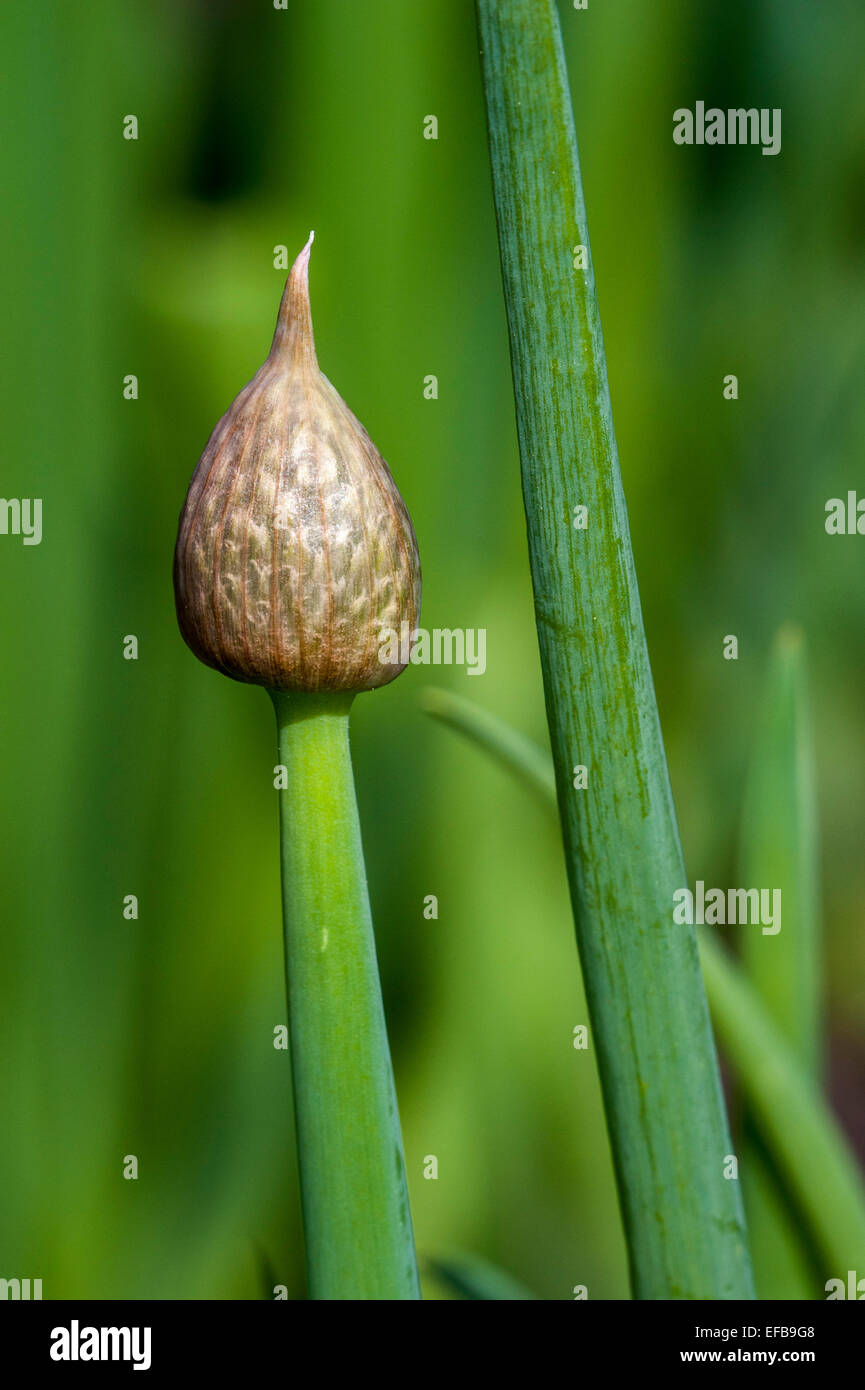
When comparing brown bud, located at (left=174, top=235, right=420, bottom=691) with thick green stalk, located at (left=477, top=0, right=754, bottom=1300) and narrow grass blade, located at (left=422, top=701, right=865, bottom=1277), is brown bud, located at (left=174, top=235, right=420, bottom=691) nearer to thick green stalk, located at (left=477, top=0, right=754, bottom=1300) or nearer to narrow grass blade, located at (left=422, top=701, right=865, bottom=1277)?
thick green stalk, located at (left=477, top=0, right=754, bottom=1300)

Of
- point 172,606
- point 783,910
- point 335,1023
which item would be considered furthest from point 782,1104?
point 172,606

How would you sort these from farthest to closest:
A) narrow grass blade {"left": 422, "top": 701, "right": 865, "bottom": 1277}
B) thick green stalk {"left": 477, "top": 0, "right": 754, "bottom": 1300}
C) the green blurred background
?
the green blurred background < narrow grass blade {"left": 422, "top": 701, "right": 865, "bottom": 1277} < thick green stalk {"left": 477, "top": 0, "right": 754, "bottom": 1300}

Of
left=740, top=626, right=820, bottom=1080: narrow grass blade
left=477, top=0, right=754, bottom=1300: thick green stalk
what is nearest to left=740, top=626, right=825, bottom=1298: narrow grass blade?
left=740, top=626, right=820, bottom=1080: narrow grass blade

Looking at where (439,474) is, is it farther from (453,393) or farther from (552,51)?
(552,51)

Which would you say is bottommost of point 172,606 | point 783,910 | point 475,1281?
point 475,1281

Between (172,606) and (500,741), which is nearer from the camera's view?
(500,741)

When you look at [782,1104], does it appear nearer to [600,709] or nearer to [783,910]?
[783,910]

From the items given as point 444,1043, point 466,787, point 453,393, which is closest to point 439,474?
point 453,393

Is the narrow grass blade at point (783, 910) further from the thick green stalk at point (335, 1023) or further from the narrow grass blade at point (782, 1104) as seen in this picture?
the thick green stalk at point (335, 1023)
